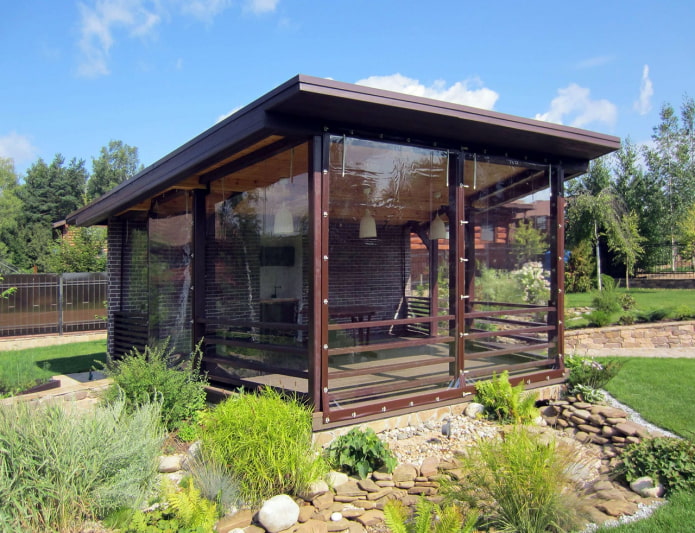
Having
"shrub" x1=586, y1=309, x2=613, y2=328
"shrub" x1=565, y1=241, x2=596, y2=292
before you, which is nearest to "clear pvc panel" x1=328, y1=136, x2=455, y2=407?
"shrub" x1=586, y1=309, x2=613, y2=328

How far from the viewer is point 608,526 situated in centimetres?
319

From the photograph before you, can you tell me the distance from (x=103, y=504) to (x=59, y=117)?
1184 inches

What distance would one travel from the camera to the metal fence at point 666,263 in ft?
65.2

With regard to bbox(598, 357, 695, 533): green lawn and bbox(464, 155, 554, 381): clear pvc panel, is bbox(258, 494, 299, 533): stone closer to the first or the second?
bbox(598, 357, 695, 533): green lawn

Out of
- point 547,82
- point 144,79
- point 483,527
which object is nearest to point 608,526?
Result: point 483,527

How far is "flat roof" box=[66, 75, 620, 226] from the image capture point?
409 cm

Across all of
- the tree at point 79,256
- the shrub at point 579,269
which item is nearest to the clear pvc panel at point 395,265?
the tree at point 79,256

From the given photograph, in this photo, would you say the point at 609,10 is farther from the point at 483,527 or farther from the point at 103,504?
the point at 103,504

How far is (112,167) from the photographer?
4503 centimetres

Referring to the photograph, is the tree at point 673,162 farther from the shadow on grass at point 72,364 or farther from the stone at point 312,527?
the stone at point 312,527

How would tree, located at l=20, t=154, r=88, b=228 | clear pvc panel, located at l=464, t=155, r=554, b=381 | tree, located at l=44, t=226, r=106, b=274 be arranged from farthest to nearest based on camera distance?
tree, located at l=20, t=154, r=88, b=228, tree, located at l=44, t=226, r=106, b=274, clear pvc panel, located at l=464, t=155, r=554, b=381

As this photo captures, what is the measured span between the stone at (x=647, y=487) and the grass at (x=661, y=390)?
0.67 m

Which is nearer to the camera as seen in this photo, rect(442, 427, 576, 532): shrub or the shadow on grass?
rect(442, 427, 576, 532): shrub

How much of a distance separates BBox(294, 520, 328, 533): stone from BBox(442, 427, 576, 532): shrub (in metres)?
0.84
